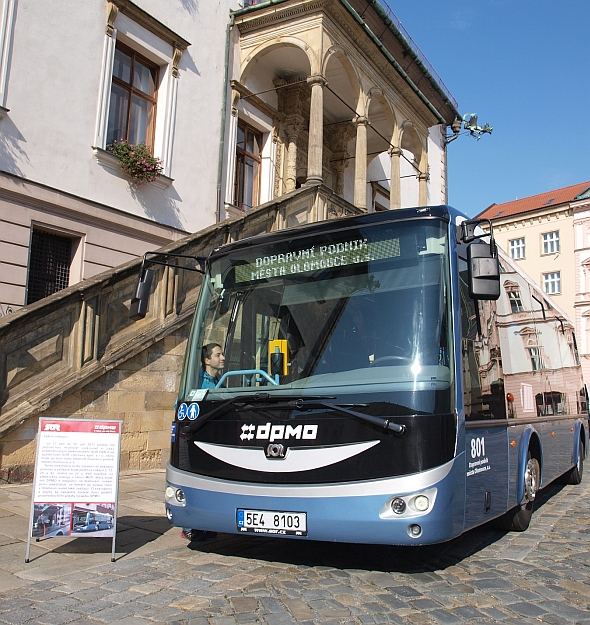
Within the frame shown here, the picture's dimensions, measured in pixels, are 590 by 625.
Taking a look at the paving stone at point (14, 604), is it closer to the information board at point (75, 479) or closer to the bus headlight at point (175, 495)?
the information board at point (75, 479)

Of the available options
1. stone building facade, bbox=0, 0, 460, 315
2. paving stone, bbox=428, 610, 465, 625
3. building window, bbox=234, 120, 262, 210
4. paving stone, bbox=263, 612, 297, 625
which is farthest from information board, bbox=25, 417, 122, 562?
building window, bbox=234, 120, 262, 210

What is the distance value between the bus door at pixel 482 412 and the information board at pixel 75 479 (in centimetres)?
271

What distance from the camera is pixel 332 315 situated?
4988 mm

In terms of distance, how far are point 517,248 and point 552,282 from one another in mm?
4453

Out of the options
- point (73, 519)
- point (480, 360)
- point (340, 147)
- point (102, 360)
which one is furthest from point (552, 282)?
point (73, 519)

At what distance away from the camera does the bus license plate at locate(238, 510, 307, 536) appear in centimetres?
446

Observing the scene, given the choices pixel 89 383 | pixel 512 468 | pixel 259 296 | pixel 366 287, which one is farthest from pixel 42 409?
pixel 512 468

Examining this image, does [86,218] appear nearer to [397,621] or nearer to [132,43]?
[132,43]

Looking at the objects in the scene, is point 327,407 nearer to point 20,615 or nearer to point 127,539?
point 20,615

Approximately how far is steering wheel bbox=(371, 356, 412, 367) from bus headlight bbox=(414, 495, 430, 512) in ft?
2.94

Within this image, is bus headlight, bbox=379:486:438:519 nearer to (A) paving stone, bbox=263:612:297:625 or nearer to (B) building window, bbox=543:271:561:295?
(A) paving stone, bbox=263:612:297:625

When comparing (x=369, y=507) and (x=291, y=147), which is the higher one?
(x=291, y=147)

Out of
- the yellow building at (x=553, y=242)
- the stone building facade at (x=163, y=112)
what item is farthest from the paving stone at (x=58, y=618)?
the yellow building at (x=553, y=242)

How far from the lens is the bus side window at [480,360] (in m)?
4.83
